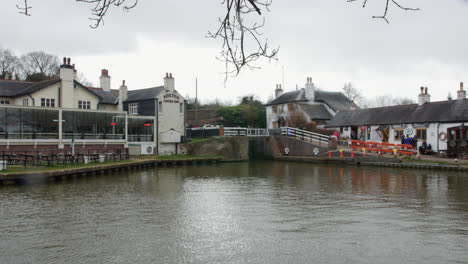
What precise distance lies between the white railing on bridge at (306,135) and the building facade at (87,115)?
953cm

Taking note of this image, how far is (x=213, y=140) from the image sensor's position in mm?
37594

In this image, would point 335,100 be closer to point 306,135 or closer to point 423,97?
point 306,135

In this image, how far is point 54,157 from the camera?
94.4 feet

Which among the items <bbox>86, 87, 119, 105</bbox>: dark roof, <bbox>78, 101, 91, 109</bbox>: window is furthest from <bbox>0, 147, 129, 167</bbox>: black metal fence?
<bbox>86, 87, 119, 105</bbox>: dark roof

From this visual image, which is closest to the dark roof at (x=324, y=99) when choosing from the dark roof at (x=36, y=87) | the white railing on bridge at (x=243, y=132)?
the white railing on bridge at (x=243, y=132)

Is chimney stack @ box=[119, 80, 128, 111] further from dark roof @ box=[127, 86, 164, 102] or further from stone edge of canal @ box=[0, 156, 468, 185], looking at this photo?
stone edge of canal @ box=[0, 156, 468, 185]

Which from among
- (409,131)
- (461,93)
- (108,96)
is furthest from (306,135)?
(108,96)

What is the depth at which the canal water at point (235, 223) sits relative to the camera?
28.8 ft

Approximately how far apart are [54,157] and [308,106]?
86.9 ft

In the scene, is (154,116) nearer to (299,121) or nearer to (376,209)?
(299,121)

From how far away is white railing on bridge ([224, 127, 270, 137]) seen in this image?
3906 centimetres

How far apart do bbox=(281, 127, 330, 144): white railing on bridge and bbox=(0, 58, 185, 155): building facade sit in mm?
9525

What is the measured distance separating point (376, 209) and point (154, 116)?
26367mm

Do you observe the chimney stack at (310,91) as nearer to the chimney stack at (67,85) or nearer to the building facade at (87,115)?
the building facade at (87,115)
